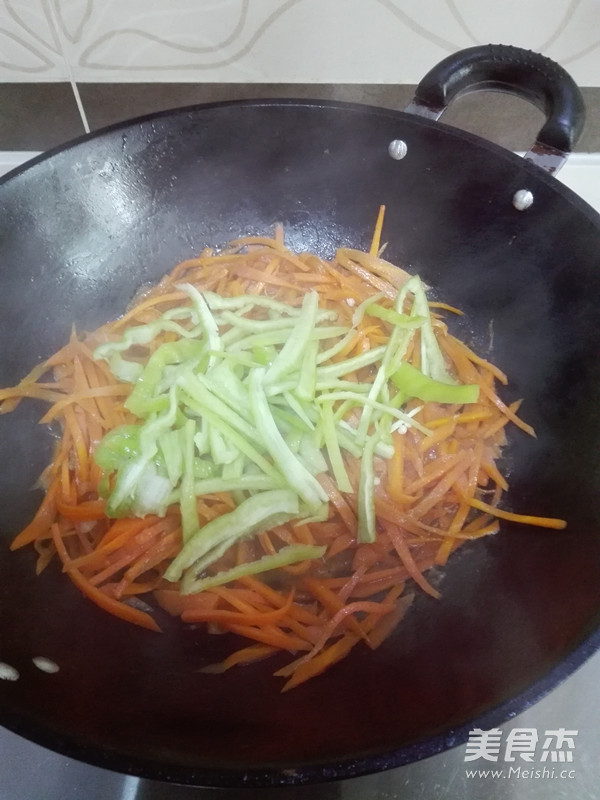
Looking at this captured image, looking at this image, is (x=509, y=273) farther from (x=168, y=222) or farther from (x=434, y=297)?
(x=168, y=222)

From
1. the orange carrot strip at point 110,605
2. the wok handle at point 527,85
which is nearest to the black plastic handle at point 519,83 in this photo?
the wok handle at point 527,85

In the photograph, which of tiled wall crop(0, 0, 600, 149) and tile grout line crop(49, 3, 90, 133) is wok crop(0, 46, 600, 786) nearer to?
tiled wall crop(0, 0, 600, 149)

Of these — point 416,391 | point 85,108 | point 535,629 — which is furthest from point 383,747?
point 85,108

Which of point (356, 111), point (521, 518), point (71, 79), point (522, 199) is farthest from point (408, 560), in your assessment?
point (71, 79)

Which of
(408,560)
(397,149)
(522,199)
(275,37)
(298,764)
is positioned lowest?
(298,764)

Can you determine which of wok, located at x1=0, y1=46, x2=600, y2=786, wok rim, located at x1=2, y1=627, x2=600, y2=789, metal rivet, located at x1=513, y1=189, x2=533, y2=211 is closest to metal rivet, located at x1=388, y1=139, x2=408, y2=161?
wok, located at x1=0, y1=46, x2=600, y2=786

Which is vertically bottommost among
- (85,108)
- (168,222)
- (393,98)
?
(168,222)

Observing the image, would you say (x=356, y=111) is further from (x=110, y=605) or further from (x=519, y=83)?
(x=110, y=605)
